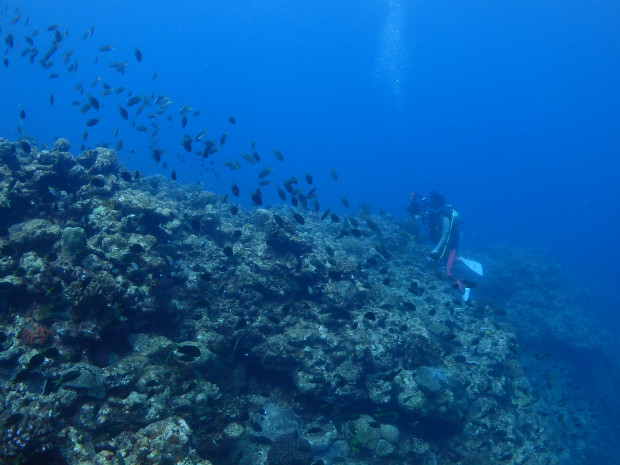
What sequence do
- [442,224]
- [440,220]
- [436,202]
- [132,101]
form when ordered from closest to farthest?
[132,101]
[442,224]
[440,220]
[436,202]

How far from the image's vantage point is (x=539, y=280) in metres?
25.4

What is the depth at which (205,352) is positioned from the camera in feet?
24.9

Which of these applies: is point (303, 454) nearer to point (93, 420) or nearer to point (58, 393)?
point (93, 420)

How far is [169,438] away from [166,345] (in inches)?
97.9

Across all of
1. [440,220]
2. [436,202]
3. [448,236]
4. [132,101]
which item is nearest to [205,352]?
[132,101]

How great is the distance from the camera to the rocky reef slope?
590cm

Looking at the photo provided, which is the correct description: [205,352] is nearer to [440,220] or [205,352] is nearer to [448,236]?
[448,236]

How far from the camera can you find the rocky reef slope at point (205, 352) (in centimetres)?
590

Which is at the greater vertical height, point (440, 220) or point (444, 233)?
point (440, 220)

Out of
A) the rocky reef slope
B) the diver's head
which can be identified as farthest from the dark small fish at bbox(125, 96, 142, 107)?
the diver's head

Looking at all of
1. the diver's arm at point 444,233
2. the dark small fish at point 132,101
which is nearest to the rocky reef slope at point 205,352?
the dark small fish at point 132,101

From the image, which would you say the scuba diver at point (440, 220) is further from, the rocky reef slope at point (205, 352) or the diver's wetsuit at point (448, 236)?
the rocky reef slope at point (205, 352)

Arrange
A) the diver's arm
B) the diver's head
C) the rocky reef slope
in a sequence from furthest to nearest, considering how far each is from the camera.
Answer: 1. the diver's head
2. the diver's arm
3. the rocky reef slope

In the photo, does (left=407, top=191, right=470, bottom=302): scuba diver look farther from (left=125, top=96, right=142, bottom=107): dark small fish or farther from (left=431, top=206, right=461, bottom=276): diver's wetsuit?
(left=125, top=96, right=142, bottom=107): dark small fish
